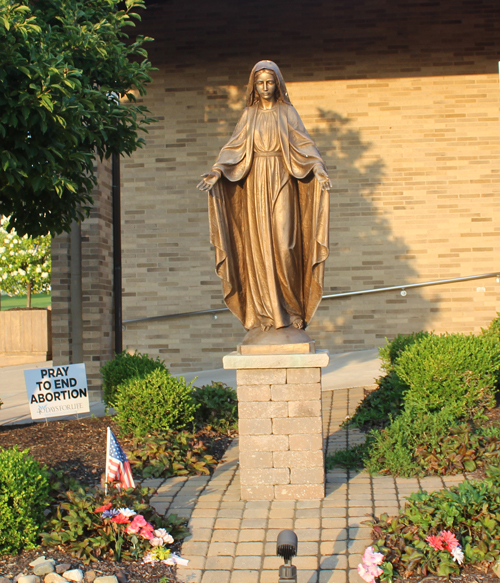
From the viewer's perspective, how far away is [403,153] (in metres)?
11.0

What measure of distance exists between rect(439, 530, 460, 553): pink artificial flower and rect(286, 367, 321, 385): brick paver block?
4.77 feet

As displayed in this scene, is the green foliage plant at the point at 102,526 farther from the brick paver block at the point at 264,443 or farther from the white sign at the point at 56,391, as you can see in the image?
the white sign at the point at 56,391

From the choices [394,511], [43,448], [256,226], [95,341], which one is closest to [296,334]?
[256,226]

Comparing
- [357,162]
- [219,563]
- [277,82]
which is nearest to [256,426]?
[219,563]

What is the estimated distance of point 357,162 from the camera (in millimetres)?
11016

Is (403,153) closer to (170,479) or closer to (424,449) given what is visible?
(424,449)

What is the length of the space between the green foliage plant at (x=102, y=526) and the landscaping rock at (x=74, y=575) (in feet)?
0.47

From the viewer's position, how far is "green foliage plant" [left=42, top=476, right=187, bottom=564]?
13.0 feet

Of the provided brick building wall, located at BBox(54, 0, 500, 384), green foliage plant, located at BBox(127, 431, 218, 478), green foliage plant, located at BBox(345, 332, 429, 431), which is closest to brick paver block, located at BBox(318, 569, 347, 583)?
green foliage plant, located at BBox(127, 431, 218, 478)

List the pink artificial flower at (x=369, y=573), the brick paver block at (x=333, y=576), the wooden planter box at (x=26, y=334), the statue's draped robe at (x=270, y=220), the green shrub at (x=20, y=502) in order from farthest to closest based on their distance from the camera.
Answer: the wooden planter box at (x=26, y=334) < the statue's draped robe at (x=270, y=220) < the green shrub at (x=20, y=502) < the brick paver block at (x=333, y=576) < the pink artificial flower at (x=369, y=573)

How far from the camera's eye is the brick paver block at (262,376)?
15.9 feet

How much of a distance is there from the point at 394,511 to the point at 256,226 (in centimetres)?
231

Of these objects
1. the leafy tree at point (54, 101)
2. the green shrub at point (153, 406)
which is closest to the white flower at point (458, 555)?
the green shrub at point (153, 406)

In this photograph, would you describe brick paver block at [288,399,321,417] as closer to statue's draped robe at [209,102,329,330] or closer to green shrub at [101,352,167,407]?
statue's draped robe at [209,102,329,330]
